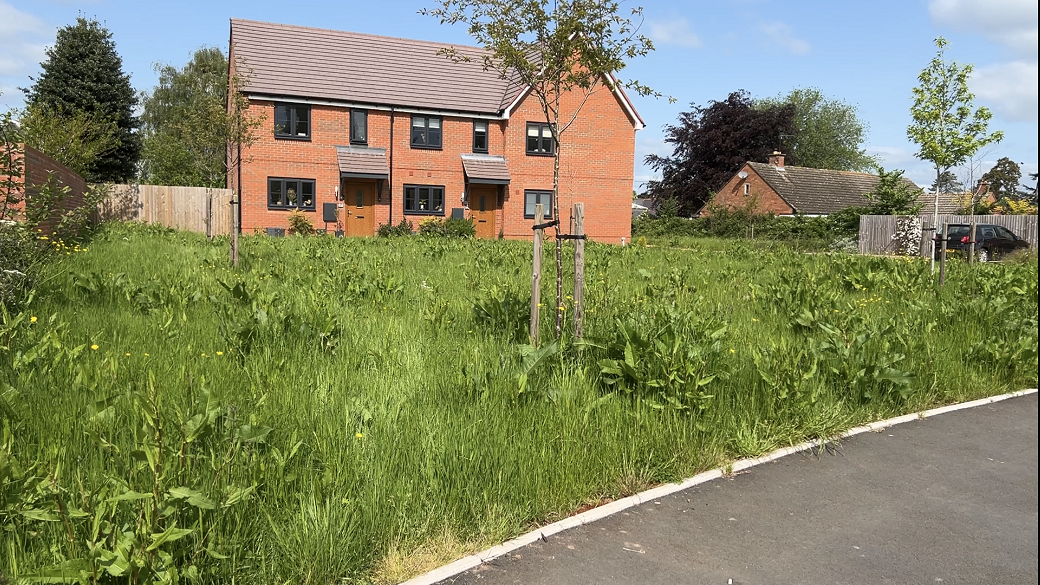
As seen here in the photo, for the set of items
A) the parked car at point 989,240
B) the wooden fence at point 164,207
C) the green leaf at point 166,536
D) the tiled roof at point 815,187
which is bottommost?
the green leaf at point 166,536

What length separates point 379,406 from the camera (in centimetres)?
485

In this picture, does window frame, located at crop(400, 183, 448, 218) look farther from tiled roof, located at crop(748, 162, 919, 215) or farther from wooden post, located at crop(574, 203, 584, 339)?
wooden post, located at crop(574, 203, 584, 339)

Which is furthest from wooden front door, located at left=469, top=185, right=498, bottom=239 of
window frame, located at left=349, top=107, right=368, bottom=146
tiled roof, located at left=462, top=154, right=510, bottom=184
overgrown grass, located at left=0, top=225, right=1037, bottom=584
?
overgrown grass, located at left=0, top=225, right=1037, bottom=584

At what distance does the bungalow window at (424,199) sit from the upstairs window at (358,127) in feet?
9.38

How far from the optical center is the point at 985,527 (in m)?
4.12

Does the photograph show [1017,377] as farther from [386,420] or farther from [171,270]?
[171,270]

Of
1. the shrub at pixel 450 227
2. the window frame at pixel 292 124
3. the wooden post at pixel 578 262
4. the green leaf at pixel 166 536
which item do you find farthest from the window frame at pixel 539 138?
the green leaf at pixel 166 536

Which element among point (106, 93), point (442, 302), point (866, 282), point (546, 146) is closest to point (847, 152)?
point (546, 146)

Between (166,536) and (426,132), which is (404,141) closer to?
(426,132)

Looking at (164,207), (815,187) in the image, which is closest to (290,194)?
(164,207)

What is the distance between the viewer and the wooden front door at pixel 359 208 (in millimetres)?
33594

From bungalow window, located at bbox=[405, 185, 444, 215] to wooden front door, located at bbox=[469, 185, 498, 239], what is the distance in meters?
1.46

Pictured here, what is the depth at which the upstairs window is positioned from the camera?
111 ft

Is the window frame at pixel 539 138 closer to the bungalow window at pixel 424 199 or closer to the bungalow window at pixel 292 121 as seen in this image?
the bungalow window at pixel 424 199
